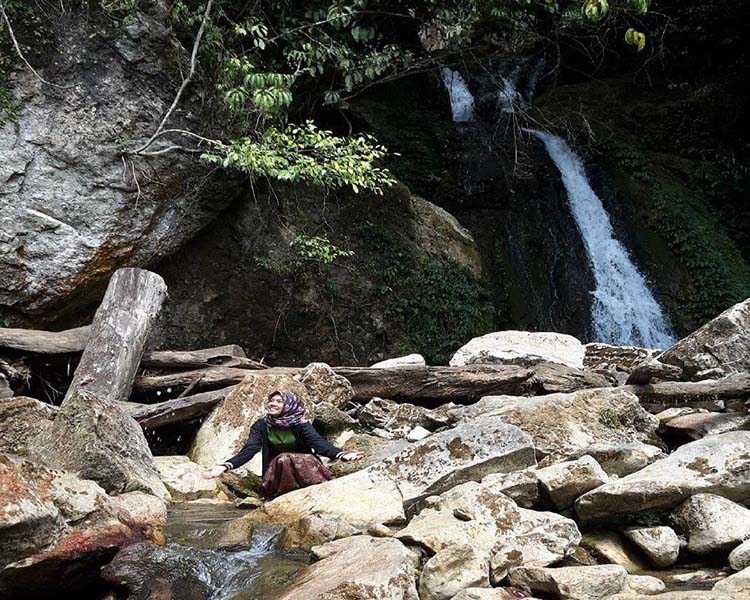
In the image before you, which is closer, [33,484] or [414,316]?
[33,484]

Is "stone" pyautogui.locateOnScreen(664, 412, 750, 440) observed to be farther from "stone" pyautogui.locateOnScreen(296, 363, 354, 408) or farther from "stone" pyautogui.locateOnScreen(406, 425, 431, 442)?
"stone" pyautogui.locateOnScreen(296, 363, 354, 408)

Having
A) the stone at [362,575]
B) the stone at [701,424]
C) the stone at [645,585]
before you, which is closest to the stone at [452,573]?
the stone at [362,575]

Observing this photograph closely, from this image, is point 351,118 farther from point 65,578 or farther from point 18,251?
point 65,578

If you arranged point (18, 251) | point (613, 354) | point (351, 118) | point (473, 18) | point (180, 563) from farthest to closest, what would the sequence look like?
point (351, 118) < point (473, 18) < point (613, 354) < point (18, 251) < point (180, 563)

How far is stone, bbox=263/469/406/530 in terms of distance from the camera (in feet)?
13.5

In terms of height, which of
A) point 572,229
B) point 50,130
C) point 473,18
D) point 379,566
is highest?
point 473,18

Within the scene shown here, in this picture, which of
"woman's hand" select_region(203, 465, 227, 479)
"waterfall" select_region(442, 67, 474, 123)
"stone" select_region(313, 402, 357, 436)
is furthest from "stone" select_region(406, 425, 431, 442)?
"waterfall" select_region(442, 67, 474, 123)

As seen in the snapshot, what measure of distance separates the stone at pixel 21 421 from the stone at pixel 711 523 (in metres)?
3.94

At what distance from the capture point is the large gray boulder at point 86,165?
7.90 meters

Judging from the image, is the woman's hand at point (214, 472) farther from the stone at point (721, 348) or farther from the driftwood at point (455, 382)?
the stone at point (721, 348)

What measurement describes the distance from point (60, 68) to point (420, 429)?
6.09 meters

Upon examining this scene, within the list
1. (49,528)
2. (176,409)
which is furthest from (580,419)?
(49,528)

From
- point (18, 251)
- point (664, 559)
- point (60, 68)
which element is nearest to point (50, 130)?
point (60, 68)

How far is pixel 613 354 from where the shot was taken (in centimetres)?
933
